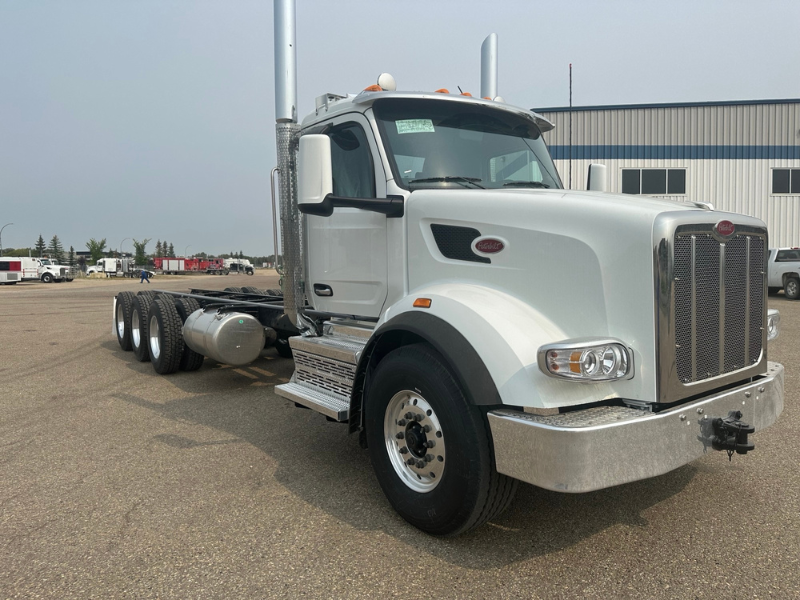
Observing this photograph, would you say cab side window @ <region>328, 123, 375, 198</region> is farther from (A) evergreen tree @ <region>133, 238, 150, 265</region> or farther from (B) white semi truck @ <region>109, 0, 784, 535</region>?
(A) evergreen tree @ <region>133, 238, 150, 265</region>

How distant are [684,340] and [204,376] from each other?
6134mm

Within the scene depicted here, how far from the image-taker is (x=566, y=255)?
120 inches

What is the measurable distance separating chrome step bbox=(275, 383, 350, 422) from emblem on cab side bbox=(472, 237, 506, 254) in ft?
4.27

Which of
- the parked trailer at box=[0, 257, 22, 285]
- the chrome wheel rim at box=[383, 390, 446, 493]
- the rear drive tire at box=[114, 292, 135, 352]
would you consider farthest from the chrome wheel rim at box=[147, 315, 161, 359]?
the parked trailer at box=[0, 257, 22, 285]

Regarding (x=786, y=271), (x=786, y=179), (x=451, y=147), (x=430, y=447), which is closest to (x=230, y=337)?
(x=451, y=147)

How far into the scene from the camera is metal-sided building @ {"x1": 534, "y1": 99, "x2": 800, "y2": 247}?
863 inches

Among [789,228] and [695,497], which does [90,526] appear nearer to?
[695,497]

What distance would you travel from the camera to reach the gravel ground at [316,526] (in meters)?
2.80

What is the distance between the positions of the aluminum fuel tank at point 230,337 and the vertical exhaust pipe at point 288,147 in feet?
4.81

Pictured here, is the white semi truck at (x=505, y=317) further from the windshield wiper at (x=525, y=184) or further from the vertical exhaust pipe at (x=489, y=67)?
the vertical exhaust pipe at (x=489, y=67)

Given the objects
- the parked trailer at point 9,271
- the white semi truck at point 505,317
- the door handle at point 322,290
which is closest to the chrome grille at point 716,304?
the white semi truck at point 505,317

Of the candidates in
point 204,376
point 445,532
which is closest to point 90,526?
point 445,532

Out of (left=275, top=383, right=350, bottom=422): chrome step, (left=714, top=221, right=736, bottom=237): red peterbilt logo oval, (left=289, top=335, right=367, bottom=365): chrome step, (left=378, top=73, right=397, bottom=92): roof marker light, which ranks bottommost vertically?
(left=275, top=383, right=350, bottom=422): chrome step

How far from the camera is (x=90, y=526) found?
3.42 metres
